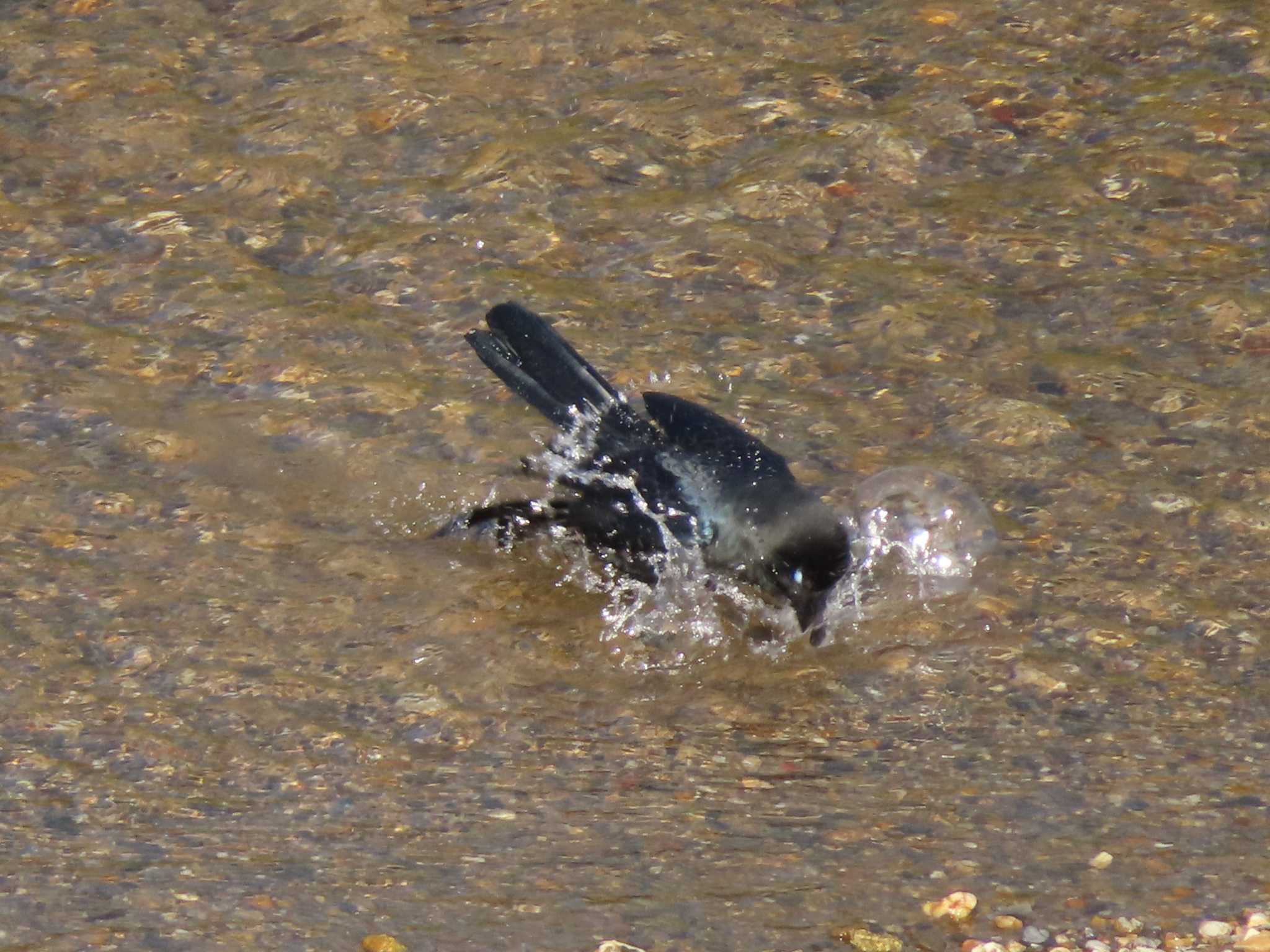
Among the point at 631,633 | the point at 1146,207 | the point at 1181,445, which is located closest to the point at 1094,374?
the point at 1181,445

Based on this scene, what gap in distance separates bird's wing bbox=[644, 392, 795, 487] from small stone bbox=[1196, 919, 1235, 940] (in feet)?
6.07

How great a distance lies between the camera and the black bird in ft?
16.0

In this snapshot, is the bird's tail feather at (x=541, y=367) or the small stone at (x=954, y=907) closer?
the small stone at (x=954, y=907)

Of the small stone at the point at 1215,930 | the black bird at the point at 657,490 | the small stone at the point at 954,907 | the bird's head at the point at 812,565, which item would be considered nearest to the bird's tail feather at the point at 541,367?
the black bird at the point at 657,490

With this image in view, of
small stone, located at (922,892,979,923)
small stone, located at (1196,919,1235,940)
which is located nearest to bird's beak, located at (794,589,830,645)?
small stone, located at (922,892,979,923)

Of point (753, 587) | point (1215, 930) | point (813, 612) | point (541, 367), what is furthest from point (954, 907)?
point (541, 367)

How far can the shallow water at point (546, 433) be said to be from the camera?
387 cm

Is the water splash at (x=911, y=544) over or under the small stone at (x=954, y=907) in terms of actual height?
under

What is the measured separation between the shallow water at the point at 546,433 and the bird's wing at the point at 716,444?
1.41 feet

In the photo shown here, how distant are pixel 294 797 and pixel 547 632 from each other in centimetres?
111

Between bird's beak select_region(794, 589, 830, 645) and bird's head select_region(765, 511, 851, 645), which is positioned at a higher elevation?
bird's head select_region(765, 511, 851, 645)

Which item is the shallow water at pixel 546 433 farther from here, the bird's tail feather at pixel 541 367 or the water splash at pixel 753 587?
the bird's tail feather at pixel 541 367

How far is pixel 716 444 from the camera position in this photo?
5.22m

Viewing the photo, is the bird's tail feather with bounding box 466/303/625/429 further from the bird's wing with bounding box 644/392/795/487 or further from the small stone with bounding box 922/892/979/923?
the small stone with bounding box 922/892/979/923
